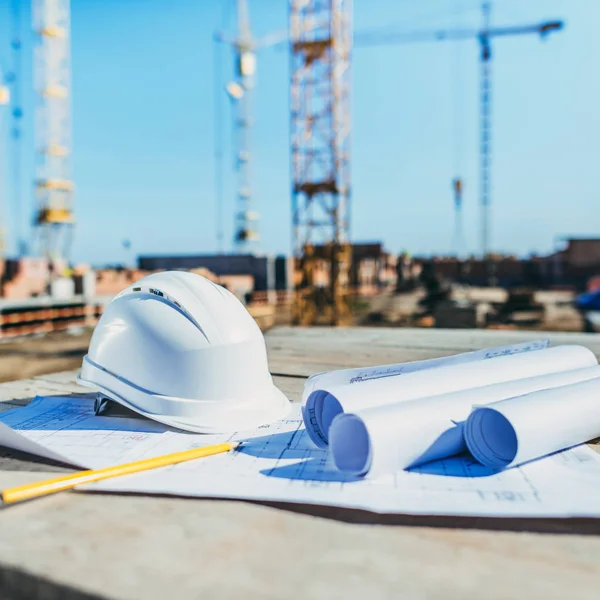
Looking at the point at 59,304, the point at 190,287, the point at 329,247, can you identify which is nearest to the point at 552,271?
the point at 329,247

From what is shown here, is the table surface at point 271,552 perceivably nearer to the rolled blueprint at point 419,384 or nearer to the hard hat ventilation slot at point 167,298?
the rolled blueprint at point 419,384

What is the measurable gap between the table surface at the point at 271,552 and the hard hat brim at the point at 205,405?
3.21 feet

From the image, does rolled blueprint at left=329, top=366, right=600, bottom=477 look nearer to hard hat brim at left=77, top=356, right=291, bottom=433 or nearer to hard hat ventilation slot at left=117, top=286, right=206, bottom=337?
hard hat brim at left=77, top=356, right=291, bottom=433

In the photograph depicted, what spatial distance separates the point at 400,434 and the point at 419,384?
2.03 ft

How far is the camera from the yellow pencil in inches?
83.4

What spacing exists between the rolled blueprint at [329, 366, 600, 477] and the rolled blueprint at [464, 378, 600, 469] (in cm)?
10

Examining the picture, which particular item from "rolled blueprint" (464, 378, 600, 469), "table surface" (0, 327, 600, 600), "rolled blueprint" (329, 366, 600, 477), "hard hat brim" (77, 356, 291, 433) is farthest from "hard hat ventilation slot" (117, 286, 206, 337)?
"rolled blueprint" (464, 378, 600, 469)

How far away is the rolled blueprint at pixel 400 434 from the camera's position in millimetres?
2312

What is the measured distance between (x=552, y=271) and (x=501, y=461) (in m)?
57.4

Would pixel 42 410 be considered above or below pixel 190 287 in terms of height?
below

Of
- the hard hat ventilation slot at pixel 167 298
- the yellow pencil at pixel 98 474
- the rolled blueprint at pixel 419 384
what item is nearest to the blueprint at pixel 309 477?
the yellow pencil at pixel 98 474

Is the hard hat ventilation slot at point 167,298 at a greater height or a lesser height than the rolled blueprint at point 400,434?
greater

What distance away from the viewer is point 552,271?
55.2 meters

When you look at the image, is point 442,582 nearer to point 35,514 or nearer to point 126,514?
point 126,514
